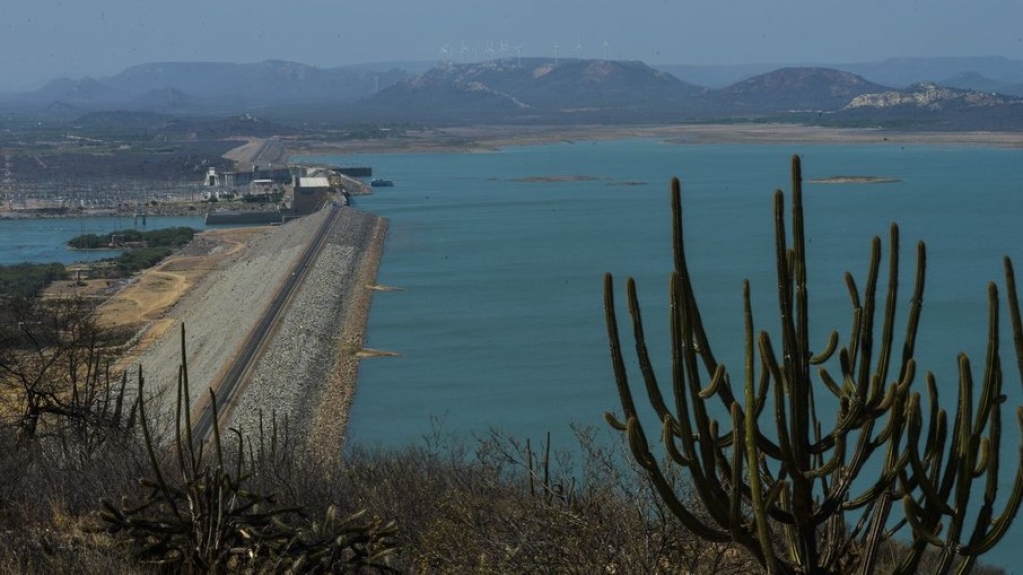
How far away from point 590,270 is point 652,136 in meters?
73.9

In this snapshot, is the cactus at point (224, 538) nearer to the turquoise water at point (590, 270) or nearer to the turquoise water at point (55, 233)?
the turquoise water at point (590, 270)

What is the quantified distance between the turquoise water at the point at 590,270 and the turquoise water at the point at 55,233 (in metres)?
7.95

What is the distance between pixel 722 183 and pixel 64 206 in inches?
1061

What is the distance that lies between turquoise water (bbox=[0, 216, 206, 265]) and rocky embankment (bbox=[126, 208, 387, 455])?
17.4 ft

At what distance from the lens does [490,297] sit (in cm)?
2867

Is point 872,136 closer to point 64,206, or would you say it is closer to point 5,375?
point 64,206

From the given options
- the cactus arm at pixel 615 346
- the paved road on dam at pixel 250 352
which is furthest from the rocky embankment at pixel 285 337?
the cactus arm at pixel 615 346

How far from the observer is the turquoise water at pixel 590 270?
1923 cm

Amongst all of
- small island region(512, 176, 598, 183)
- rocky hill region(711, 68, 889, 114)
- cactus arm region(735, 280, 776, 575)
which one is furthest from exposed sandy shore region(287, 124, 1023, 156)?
cactus arm region(735, 280, 776, 575)

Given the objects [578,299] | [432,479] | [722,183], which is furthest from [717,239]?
[432,479]

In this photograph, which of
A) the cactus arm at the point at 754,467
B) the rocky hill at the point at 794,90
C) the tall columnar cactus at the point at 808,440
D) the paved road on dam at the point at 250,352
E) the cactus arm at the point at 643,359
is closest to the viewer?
the cactus arm at the point at 754,467

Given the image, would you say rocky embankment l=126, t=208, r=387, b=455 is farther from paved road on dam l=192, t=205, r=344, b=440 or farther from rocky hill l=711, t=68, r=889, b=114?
rocky hill l=711, t=68, r=889, b=114

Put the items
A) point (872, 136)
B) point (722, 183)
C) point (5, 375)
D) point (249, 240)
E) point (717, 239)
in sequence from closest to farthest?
point (5, 375) < point (717, 239) < point (249, 240) < point (722, 183) < point (872, 136)

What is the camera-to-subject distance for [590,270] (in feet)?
105
